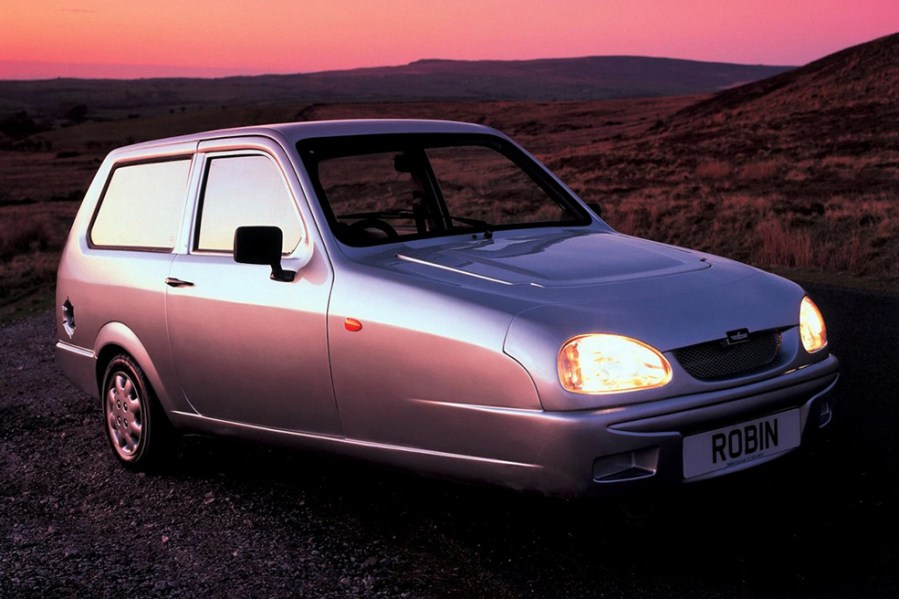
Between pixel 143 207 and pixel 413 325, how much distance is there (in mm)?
2505

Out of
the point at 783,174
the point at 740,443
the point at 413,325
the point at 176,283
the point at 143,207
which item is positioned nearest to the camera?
the point at 740,443

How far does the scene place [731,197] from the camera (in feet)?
77.9

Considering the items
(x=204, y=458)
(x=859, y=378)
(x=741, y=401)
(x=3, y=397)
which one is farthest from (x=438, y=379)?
(x=3, y=397)

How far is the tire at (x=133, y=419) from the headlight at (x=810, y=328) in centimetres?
322

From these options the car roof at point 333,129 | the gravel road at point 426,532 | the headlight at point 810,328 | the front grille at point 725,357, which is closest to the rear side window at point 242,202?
the car roof at point 333,129

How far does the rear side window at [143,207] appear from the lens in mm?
5628

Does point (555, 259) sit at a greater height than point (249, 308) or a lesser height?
greater

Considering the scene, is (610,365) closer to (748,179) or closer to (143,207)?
(143,207)

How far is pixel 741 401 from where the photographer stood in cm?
388

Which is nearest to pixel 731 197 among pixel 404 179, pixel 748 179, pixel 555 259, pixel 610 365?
pixel 748 179

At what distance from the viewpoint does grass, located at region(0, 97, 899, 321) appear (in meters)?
14.9

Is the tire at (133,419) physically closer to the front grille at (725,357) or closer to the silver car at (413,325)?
the silver car at (413,325)

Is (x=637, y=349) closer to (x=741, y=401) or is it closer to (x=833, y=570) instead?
(x=741, y=401)

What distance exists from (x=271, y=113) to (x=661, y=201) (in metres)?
93.7
